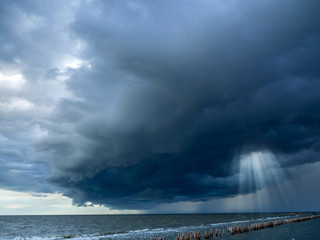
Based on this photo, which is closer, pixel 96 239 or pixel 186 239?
pixel 186 239

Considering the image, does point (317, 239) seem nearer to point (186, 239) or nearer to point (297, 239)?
point (297, 239)

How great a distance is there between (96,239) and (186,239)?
26.8 metres

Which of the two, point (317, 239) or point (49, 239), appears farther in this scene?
point (49, 239)

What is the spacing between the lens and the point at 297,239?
142 ft

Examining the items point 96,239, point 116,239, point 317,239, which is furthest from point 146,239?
point 317,239

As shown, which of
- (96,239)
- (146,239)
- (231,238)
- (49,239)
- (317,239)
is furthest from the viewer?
(49,239)

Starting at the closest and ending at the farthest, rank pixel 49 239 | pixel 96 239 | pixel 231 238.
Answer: pixel 231 238 → pixel 96 239 → pixel 49 239

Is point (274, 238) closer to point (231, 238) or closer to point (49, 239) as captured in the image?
point (231, 238)

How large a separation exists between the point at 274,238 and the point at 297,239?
3.96m

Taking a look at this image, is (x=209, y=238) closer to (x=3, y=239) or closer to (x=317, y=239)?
(x=317, y=239)

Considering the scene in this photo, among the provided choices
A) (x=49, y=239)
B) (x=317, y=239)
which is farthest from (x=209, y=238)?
(x=49, y=239)

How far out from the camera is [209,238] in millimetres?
48250

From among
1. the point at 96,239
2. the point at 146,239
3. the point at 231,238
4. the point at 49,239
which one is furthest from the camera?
the point at 49,239

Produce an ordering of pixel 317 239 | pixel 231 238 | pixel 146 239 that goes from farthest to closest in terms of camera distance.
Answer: pixel 146 239 < pixel 231 238 < pixel 317 239
